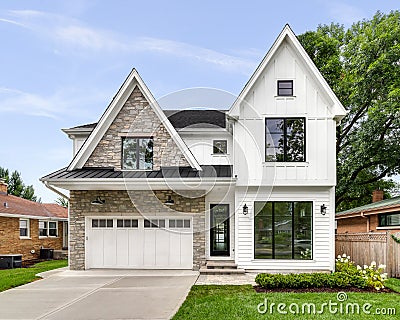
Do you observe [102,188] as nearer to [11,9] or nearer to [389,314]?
[11,9]

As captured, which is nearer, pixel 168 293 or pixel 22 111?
pixel 168 293

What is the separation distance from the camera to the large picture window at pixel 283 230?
15.0 m

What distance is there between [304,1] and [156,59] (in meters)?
6.48

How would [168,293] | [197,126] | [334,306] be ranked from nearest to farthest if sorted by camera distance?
[334,306] < [168,293] < [197,126]

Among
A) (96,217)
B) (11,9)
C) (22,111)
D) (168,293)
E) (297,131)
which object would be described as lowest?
(168,293)

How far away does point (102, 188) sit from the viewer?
15305 millimetres

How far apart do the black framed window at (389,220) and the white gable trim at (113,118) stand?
8728mm

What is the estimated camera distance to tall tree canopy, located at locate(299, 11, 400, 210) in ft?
81.1

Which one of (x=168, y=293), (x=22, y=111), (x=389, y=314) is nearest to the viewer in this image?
(x=389, y=314)

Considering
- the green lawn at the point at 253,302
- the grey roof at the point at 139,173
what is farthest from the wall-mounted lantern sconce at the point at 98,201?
the green lawn at the point at 253,302

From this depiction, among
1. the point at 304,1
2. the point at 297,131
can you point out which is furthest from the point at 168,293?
the point at 304,1

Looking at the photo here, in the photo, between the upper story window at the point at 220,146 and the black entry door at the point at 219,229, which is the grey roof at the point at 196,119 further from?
the black entry door at the point at 219,229

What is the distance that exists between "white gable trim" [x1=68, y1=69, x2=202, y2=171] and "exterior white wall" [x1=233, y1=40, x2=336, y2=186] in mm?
1993

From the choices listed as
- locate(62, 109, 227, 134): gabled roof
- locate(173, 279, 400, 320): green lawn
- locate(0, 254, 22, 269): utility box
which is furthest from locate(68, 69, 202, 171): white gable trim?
locate(0, 254, 22, 269): utility box
